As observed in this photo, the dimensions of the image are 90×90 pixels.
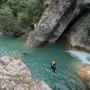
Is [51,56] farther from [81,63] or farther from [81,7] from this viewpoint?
[81,7]

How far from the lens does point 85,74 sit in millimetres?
24891

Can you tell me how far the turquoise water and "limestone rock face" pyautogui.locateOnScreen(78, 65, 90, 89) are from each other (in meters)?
0.48

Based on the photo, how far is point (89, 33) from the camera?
119ft

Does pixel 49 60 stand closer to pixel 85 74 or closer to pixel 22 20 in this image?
pixel 85 74

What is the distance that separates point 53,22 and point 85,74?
17186 millimetres

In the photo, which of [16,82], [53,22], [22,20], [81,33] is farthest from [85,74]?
[22,20]

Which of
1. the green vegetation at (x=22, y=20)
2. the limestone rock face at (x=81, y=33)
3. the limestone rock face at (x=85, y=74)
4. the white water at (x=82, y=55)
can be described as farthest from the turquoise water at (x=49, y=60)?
the green vegetation at (x=22, y=20)

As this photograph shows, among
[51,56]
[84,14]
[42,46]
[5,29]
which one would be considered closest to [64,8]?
[84,14]

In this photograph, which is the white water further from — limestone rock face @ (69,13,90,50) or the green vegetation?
the green vegetation

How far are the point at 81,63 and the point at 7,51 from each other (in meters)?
11.8

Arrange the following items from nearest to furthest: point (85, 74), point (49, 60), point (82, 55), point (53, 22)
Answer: point (85, 74), point (49, 60), point (82, 55), point (53, 22)

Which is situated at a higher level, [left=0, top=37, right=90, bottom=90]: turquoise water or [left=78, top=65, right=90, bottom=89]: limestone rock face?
[left=78, top=65, right=90, bottom=89]: limestone rock face

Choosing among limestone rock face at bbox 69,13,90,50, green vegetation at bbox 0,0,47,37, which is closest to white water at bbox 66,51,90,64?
limestone rock face at bbox 69,13,90,50

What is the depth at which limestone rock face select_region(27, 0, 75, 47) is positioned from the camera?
40.1 metres
